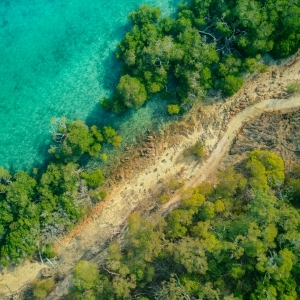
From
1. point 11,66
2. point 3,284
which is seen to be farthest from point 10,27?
point 3,284

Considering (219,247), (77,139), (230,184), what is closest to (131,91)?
(77,139)

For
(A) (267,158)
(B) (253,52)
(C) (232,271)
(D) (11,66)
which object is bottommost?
(C) (232,271)

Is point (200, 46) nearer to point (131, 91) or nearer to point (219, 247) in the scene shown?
point (131, 91)

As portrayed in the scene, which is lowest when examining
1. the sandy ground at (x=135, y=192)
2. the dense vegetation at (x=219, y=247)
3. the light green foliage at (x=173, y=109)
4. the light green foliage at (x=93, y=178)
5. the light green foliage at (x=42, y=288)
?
the dense vegetation at (x=219, y=247)

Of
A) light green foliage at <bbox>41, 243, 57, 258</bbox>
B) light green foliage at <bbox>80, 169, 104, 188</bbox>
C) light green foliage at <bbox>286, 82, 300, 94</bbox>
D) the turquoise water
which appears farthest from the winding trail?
light green foliage at <bbox>41, 243, 57, 258</bbox>

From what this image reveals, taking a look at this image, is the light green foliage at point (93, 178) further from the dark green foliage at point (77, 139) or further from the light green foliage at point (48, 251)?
the light green foliage at point (48, 251)

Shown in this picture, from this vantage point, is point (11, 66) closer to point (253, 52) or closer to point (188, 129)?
point (188, 129)

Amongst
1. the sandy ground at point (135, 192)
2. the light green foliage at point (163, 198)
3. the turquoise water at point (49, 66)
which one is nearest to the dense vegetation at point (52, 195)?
the sandy ground at point (135, 192)

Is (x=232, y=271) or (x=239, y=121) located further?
(x=239, y=121)
